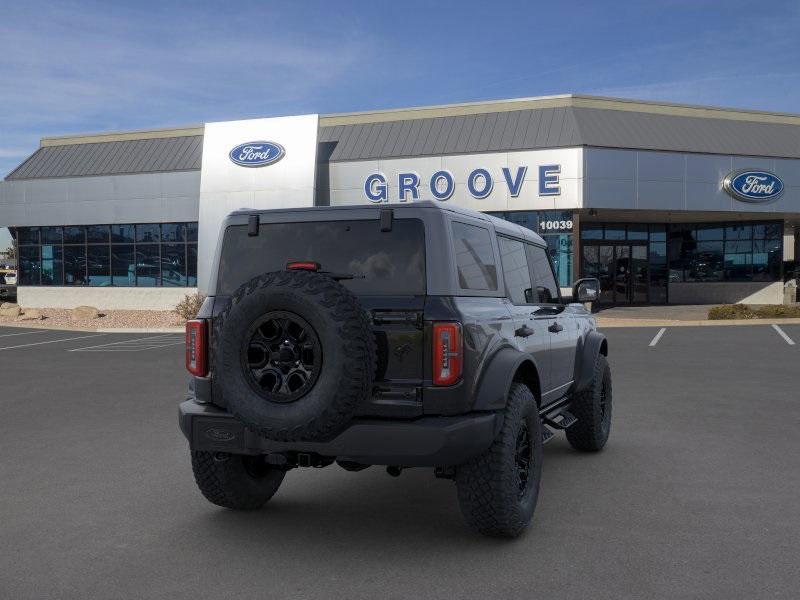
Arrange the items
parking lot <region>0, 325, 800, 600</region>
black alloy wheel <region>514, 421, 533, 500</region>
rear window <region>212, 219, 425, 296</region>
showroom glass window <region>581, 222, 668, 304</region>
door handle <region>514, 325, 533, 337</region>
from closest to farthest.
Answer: parking lot <region>0, 325, 800, 600</region>
rear window <region>212, 219, 425, 296</region>
black alloy wheel <region>514, 421, 533, 500</region>
door handle <region>514, 325, 533, 337</region>
showroom glass window <region>581, 222, 668, 304</region>

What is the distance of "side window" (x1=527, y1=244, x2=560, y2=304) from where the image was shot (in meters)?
6.33

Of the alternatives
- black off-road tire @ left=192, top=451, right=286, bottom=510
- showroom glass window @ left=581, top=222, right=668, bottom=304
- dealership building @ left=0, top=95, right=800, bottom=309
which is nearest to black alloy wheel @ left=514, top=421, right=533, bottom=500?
black off-road tire @ left=192, top=451, right=286, bottom=510

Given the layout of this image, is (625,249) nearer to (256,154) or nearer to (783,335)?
(783,335)

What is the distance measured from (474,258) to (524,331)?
0.67m

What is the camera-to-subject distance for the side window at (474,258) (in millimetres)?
4781

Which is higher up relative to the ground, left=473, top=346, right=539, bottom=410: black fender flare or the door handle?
the door handle

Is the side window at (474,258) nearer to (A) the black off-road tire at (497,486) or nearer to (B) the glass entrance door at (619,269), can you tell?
(A) the black off-road tire at (497,486)

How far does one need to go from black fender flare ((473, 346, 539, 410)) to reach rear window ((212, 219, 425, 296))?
0.61 m

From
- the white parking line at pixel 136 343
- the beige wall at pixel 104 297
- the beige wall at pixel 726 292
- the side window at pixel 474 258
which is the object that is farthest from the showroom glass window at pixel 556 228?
the side window at pixel 474 258

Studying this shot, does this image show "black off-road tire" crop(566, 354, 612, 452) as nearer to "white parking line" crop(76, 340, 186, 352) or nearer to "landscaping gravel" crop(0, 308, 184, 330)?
"white parking line" crop(76, 340, 186, 352)

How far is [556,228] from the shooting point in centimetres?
2844

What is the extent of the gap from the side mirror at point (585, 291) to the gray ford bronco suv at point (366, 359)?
1.69 m

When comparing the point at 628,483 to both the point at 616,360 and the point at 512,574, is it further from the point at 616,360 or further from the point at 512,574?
the point at 616,360

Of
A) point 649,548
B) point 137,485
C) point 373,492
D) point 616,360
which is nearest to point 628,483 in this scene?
point 649,548
